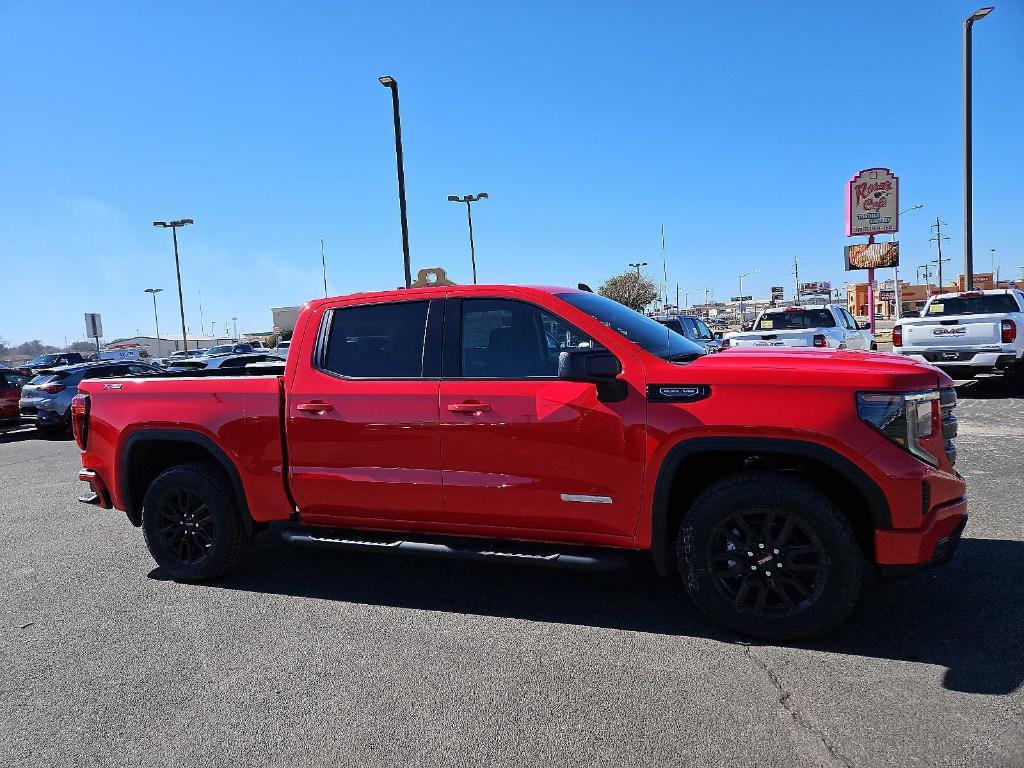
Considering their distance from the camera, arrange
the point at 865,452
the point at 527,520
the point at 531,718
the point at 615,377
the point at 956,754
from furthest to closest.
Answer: the point at 527,520
the point at 615,377
the point at 865,452
the point at 531,718
the point at 956,754

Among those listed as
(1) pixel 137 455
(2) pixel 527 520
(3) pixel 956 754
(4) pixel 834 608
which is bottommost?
(3) pixel 956 754

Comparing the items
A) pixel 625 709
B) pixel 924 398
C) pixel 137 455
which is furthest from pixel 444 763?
pixel 137 455

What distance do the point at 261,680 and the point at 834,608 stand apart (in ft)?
8.94

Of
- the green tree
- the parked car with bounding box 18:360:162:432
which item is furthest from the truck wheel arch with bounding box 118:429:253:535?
the green tree

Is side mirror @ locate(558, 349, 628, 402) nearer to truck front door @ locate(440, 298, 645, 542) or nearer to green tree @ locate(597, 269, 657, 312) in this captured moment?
truck front door @ locate(440, 298, 645, 542)

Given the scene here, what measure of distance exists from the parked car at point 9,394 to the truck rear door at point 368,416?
45.6 ft

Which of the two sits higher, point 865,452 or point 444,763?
point 865,452

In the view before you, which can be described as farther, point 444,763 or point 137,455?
point 137,455

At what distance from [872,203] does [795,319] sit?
16493 millimetres

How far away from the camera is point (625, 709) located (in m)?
3.04

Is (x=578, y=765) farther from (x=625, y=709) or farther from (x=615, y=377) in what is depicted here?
(x=615, y=377)

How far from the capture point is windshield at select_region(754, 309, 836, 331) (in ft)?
53.3

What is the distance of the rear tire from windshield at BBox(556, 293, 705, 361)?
8.50 feet

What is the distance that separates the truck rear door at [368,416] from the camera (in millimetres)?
4168
